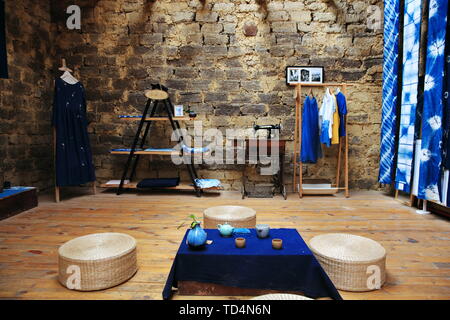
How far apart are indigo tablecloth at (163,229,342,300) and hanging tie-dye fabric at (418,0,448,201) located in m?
2.54

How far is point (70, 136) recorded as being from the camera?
13.7ft

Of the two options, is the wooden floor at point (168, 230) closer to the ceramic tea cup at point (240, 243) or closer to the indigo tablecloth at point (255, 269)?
the indigo tablecloth at point (255, 269)

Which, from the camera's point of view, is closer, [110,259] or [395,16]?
[110,259]

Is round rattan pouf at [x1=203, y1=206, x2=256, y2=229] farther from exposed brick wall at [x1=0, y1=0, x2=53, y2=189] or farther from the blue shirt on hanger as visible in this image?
exposed brick wall at [x1=0, y1=0, x2=53, y2=189]

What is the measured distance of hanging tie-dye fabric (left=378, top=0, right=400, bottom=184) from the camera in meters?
4.17

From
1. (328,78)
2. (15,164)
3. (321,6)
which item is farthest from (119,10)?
(328,78)

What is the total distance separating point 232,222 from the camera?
2.32 metres

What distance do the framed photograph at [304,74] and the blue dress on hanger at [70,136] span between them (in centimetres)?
320

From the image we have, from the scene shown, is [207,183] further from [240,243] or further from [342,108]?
[240,243]

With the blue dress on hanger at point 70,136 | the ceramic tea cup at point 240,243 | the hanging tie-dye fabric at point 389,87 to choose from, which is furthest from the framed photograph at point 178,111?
the ceramic tea cup at point 240,243

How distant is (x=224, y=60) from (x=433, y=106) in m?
2.96

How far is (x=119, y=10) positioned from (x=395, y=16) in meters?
4.18

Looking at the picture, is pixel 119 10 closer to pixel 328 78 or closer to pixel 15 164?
pixel 15 164

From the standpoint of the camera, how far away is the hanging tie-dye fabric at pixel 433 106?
3.23 metres
